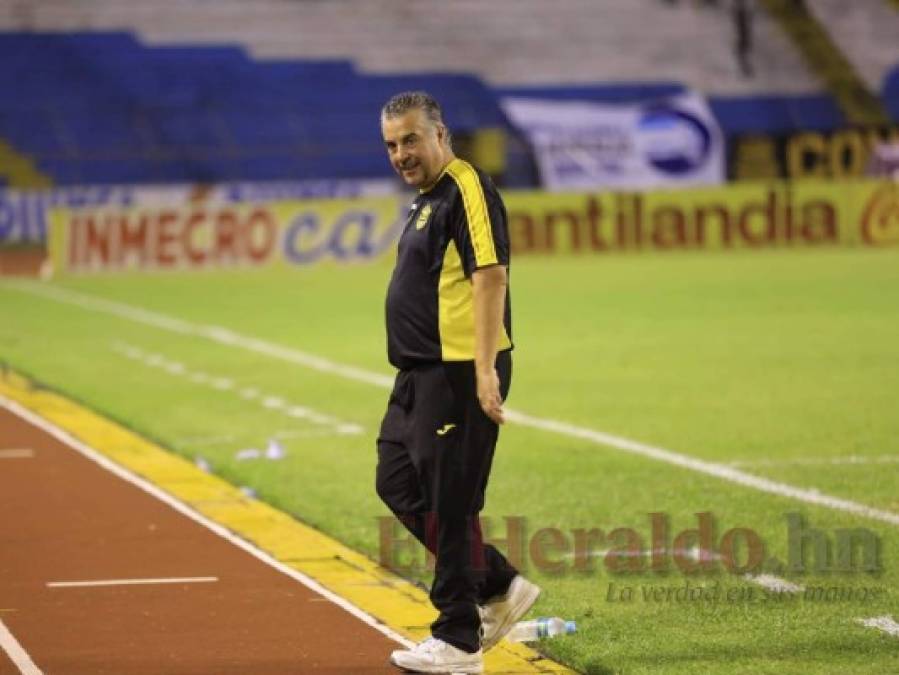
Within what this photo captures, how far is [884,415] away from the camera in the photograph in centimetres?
1348

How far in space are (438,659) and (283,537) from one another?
3076mm

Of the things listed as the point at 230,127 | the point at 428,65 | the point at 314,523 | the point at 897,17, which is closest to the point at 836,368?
the point at 314,523

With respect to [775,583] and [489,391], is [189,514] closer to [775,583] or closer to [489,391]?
[775,583]

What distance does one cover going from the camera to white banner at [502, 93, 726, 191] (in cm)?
4266

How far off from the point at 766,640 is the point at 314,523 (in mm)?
3361

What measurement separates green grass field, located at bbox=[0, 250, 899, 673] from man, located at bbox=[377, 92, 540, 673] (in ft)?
1.84

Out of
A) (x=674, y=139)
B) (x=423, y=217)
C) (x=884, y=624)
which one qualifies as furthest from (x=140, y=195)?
(x=423, y=217)

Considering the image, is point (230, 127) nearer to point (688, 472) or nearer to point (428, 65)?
point (428, 65)

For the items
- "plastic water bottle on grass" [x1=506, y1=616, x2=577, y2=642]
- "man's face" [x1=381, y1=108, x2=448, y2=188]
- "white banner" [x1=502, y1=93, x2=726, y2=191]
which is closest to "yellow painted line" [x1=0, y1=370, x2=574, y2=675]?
"plastic water bottle on grass" [x1=506, y1=616, x2=577, y2=642]

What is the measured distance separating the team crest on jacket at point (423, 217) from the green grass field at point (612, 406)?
157 cm

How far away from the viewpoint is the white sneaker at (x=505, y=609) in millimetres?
6754

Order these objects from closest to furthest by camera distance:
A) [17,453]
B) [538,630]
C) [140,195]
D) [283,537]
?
[538,630] < [283,537] < [17,453] < [140,195]

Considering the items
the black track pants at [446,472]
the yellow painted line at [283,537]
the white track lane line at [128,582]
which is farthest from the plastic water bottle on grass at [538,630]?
the white track lane line at [128,582]

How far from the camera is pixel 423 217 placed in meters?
6.42
